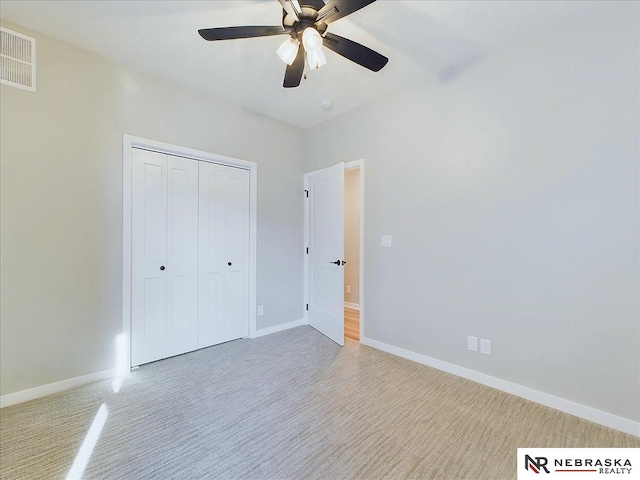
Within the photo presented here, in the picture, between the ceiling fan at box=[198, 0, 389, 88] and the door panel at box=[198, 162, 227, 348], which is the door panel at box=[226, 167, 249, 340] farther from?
the ceiling fan at box=[198, 0, 389, 88]

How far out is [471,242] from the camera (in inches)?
97.6

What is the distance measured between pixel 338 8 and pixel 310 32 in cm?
19

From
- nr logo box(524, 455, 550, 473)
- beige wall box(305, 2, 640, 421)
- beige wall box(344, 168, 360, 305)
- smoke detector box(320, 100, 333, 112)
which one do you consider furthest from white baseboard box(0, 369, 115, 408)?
beige wall box(344, 168, 360, 305)

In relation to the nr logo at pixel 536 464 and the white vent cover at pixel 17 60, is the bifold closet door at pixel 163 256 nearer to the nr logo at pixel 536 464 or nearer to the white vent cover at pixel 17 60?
the white vent cover at pixel 17 60

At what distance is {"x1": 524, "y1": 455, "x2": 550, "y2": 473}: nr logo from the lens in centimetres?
151

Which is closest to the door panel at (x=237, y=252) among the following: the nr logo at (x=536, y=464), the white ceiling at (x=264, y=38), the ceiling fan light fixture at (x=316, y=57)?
the white ceiling at (x=264, y=38)

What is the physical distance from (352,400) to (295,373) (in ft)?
2.04

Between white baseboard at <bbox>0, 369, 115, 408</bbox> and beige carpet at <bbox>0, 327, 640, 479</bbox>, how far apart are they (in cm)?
7

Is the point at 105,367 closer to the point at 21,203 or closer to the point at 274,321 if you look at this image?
the point at 21,203

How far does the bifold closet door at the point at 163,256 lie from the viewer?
8.75 feet

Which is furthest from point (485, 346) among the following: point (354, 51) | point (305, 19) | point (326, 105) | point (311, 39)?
point (326, 105)

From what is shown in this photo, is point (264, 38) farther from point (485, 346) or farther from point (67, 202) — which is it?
point (485, 346)

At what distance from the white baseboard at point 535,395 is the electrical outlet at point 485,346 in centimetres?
19

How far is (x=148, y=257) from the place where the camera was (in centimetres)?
272
